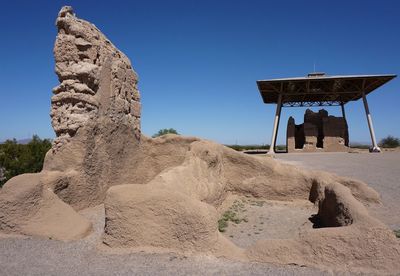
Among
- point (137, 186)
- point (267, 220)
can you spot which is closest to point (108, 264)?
point (137, 186)

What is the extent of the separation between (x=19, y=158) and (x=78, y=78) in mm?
6062

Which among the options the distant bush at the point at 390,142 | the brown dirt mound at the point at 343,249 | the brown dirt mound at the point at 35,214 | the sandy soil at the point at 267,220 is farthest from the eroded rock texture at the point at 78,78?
the distant bush at the point at 390,142

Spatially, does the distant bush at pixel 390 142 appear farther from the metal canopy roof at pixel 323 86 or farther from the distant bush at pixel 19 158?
the distant bush at pixel 19 158

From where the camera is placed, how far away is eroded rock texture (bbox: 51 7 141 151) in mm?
5855

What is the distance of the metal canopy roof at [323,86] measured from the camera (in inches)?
981

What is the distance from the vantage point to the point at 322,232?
12.0ft

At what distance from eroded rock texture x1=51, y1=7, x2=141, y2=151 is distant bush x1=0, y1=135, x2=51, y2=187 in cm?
537

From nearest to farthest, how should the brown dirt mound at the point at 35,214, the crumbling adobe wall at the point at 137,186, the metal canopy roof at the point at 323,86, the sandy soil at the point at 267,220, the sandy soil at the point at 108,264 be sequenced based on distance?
the sandy soil at the point at 108,264 → the crumbling adobe wall at the point at 137,186 → the brown dirt mound at the point at 35,214 → the sandy soil at the point at 267,220 → the metal canopy roof at the point at 323,86

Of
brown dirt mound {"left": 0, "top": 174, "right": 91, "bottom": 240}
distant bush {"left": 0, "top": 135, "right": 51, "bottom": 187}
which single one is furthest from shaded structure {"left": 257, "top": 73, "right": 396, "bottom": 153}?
brown dirt mound {"left": 0, "top": 174, "right": 91, "bottom": 240}

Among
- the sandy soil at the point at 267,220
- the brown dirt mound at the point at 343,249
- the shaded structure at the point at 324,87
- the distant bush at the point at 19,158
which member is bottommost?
the sandy soil at the point at 267,220

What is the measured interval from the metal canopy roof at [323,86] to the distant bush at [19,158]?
61.7 feet

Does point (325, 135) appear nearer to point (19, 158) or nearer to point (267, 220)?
point (267, 220)

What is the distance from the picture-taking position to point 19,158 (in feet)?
34.1

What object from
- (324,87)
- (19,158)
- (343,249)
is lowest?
(343,249)
